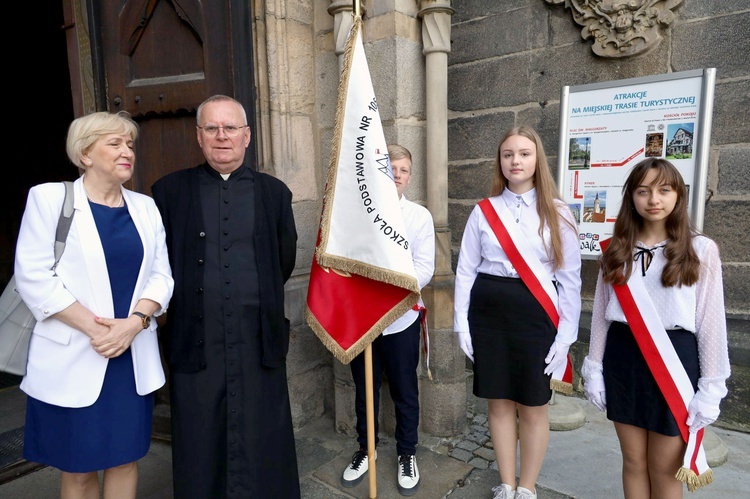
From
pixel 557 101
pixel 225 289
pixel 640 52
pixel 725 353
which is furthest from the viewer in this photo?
pixel 557 101

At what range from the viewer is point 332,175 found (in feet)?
7.84

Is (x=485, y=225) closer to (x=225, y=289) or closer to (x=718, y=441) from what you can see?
(x=225, y=289)

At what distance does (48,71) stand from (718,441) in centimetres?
772

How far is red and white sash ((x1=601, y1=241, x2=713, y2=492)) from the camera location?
1729 mm

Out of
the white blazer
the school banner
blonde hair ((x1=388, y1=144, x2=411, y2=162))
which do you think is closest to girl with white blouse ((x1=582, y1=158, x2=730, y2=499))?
the school banner

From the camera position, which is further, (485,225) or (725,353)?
(485,225)

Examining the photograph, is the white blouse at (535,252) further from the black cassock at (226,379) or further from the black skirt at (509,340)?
the black cassock at (226,379)

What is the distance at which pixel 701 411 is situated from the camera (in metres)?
1.68

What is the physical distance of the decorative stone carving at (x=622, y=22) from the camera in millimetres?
2940

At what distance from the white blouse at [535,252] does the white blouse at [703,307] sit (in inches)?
14.5

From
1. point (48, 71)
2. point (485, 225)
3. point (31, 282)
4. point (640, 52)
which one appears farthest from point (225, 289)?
point (48, 71)

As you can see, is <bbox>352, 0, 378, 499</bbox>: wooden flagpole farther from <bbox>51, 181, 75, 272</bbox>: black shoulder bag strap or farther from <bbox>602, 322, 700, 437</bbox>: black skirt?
<bbox>51, 181, 75, 272</bbox>: black shoulder bag strap

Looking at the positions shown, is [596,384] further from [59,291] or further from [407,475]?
[59,291]

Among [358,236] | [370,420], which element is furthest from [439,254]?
[370,420]
